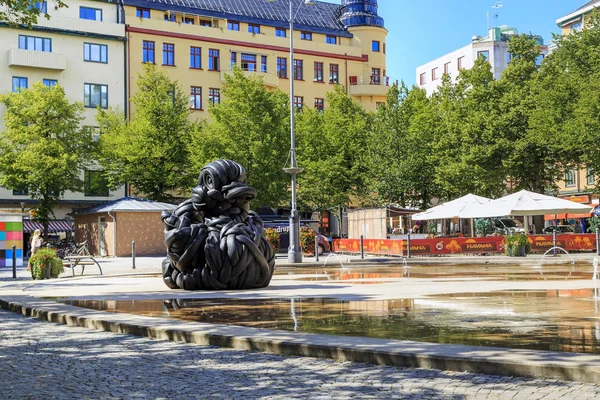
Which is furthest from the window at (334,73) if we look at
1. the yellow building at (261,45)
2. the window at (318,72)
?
the window at (318,72)

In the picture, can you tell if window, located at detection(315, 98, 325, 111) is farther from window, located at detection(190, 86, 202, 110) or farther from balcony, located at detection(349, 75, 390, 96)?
window, located at detection(190, 86, 202, 110)

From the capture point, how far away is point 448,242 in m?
36.0

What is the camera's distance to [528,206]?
116 ft

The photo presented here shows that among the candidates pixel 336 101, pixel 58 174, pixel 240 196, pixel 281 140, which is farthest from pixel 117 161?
pixel 240 196

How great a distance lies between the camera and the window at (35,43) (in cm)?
5625

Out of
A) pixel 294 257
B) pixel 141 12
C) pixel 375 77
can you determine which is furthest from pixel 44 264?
pixel 375 77

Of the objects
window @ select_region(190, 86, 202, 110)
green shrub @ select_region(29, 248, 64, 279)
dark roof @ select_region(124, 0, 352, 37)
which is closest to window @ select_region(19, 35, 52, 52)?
dark roof @ select_region(124, 0, 352, 37)

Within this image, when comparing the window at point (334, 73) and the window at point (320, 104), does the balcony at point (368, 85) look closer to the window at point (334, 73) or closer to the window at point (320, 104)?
the window at point (334, 73)

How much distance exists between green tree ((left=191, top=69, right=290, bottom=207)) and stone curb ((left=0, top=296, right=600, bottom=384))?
1527 inches

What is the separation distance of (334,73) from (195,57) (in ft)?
44.0

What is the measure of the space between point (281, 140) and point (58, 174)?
14.4 meters

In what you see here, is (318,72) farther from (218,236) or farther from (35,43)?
(218,236)

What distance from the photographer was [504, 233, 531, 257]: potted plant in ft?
111

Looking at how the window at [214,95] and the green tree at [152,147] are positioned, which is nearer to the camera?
the green tree at [152,147]
